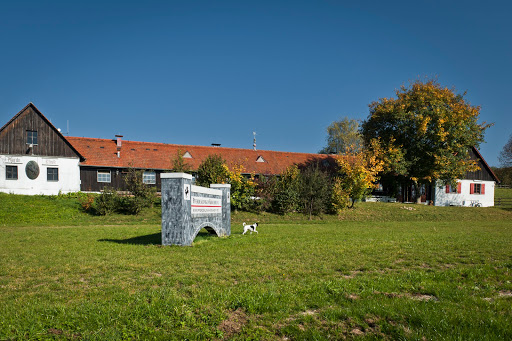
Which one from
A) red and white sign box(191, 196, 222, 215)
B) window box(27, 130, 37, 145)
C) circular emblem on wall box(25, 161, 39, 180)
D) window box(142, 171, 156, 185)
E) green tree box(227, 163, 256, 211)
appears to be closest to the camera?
red and white sign box(191, 196, 222, 215)

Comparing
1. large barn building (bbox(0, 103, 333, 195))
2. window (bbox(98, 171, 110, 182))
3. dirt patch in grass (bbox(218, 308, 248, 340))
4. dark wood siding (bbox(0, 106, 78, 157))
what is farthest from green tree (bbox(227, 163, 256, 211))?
dirt patch in grass (bbox(218, 308, 248, 340))

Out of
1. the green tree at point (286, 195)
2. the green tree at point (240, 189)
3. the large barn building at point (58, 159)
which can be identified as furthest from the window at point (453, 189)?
the green tree at point (240, 189)

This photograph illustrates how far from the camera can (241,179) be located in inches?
1072

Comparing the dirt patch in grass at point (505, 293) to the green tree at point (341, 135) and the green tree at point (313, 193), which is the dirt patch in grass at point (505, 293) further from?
the green tree at point (341, 135)

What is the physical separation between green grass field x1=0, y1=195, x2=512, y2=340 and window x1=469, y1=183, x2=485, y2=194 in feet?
128

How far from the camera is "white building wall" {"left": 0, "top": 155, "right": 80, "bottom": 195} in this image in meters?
31.1

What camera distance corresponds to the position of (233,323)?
4711 mm

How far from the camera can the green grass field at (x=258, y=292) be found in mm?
4461

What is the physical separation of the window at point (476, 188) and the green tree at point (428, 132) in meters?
8.90

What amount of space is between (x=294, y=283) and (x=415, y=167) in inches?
1374

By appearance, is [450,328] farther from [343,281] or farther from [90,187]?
Result: [90,187]

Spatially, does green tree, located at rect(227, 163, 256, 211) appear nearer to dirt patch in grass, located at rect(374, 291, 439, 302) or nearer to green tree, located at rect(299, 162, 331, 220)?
green tree, located at rect(299, 162, 331, 220)

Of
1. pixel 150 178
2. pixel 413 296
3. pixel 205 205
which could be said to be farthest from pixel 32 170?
pixel 413 296

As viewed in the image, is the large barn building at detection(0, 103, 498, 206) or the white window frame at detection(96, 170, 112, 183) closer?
the large barn building at detection(0, 103, 498, 206)
